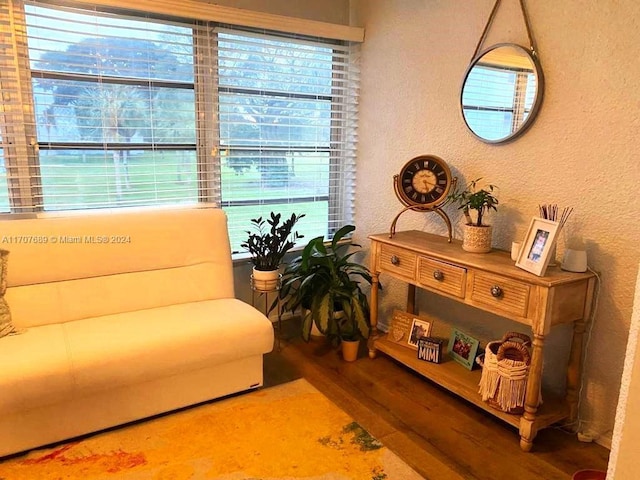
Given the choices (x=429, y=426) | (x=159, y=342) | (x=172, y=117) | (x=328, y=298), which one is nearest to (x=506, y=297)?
(x=429, y=426)

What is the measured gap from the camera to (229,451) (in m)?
2.08

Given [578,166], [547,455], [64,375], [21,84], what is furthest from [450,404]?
[21,84]

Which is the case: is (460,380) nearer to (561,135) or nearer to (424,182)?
(424,182)

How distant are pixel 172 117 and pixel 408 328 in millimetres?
1933

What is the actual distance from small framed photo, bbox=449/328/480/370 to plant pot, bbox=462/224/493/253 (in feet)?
1.68

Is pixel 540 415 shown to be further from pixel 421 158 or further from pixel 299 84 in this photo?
pixel 299 84

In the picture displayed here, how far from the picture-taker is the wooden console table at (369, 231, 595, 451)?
6.73 feet

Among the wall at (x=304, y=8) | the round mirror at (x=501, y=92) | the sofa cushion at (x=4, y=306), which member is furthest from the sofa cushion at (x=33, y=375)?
the round mirror at (x=501, y=92)

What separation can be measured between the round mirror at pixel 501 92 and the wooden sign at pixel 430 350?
44.3 inches

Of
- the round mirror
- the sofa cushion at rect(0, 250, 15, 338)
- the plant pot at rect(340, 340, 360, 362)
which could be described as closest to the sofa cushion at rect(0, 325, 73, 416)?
the sofa cushion at rect(0, 250, 15, 338)

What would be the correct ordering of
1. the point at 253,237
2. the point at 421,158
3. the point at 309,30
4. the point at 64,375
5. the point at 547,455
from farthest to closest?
the point at 309,30, the point at 253,237, the point at 421,158, the point at 547,455, the point at 64,375

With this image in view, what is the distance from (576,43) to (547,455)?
182 centimetres

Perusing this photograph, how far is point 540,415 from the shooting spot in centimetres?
218

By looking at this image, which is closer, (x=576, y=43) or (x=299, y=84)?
(x=576, y=43)
